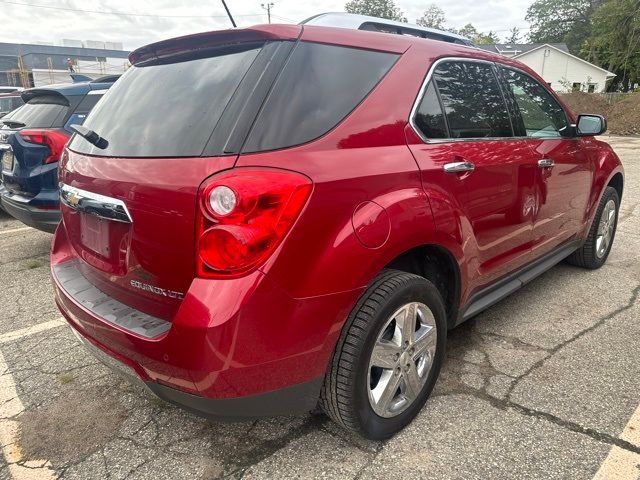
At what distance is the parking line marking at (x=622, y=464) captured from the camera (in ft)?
6.36

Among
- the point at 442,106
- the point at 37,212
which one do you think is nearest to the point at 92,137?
the point at 442,106

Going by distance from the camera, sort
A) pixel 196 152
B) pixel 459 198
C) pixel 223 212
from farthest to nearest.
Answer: pixel 459 198
pixel 196 152
pixel 223 212

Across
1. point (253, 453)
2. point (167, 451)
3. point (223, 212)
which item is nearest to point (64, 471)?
point (167, 451)

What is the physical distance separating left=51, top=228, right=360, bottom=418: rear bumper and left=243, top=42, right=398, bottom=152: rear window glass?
52 centimetres

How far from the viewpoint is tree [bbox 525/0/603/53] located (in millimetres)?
60750

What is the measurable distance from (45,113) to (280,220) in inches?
166

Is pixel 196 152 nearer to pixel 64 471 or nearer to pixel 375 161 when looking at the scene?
pixel 375 161

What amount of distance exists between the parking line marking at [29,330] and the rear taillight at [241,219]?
7.64ft

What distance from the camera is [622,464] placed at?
2002mm

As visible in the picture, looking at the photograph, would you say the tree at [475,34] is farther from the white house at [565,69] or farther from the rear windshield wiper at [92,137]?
the rear windshield wiper at [92,137]

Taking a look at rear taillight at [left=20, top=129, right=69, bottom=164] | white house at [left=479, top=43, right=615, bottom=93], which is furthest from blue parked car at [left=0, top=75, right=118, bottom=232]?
white house at [left=479, top=43, right=615, bottom=93]

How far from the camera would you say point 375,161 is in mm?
1938

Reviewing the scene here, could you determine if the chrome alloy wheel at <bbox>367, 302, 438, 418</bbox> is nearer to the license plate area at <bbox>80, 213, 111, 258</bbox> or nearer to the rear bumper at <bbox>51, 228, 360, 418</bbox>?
the rear bumper at <bbox>51, 228, 360, 418</bbox>

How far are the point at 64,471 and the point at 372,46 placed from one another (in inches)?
88.3
